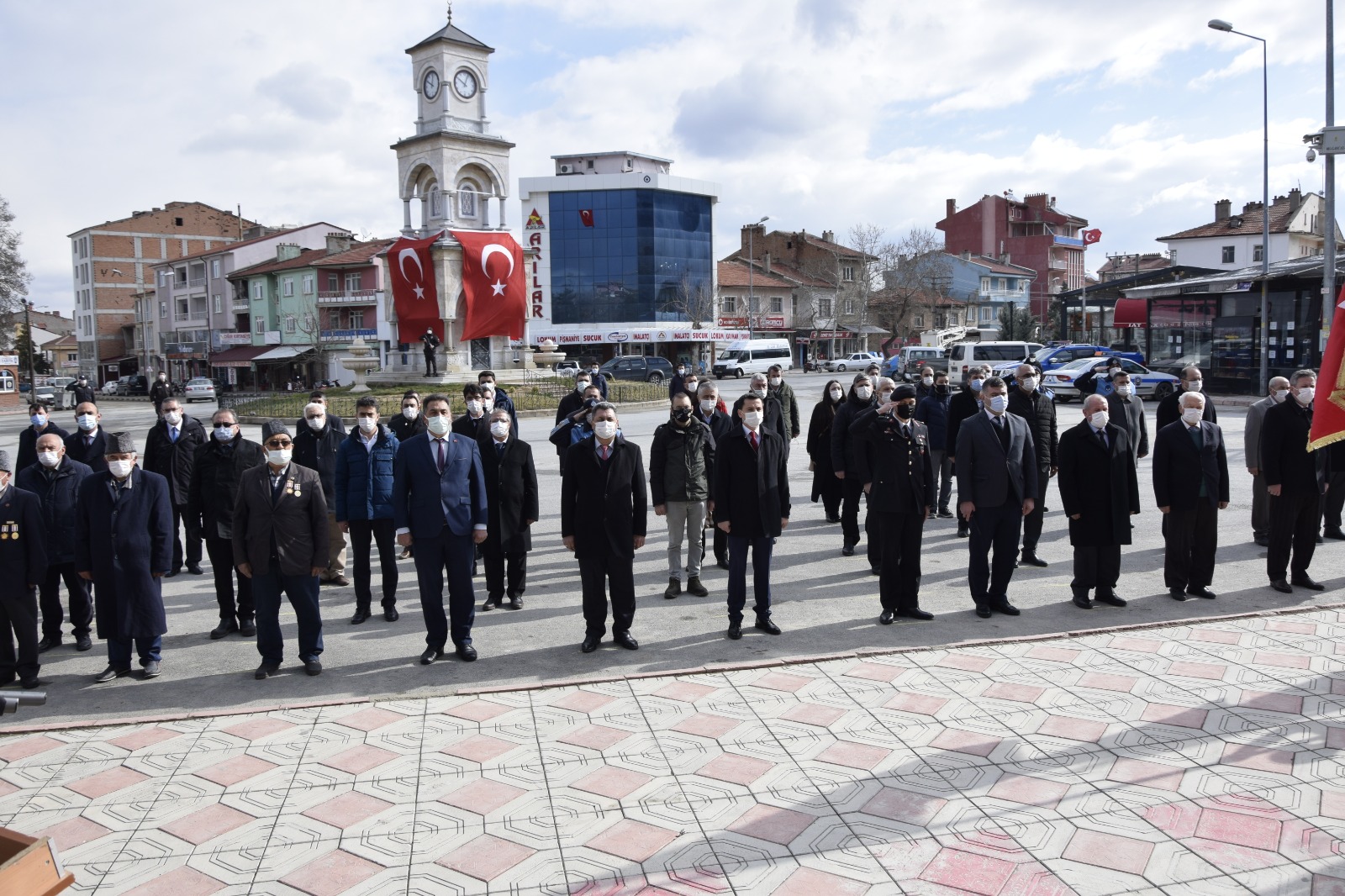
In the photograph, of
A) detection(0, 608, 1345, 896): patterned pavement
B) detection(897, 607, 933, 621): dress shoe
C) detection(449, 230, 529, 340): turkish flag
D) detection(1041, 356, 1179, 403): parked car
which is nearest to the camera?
detection(0, 608, 1345, 896): patterned pavement

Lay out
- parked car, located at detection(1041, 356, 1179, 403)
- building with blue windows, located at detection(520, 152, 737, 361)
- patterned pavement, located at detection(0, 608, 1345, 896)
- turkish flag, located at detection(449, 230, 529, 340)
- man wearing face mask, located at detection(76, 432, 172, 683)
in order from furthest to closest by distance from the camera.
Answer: building with blue windows, located at detection(520, 152, 737, 361)
turkish flag, located at detection(449, 230, 529, 340)
parked car, located at detection(1041, 356, 1179, 403)
man wearing face mask, located at detection(76, 432, 172, 683)
patterned pavement, located at detection(0, 608, 1345, 896)

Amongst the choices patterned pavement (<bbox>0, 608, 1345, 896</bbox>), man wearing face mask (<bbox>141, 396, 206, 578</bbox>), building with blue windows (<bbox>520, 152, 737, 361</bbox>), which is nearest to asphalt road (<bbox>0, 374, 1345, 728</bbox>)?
patterned pavement (<bbox>0, 608, 1345, 896</bbox>)

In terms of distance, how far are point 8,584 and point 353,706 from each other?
8.45ft

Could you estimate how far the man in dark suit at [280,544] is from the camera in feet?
21.3

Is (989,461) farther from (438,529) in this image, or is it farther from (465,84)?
(465,84)

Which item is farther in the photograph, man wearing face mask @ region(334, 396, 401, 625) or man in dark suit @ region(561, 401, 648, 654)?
man wearing face mask @ region(334, 396, 401, 625)

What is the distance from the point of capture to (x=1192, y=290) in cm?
3247

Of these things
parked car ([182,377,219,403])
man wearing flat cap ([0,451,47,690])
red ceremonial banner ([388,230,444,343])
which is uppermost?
red ceremonial banner ([388,230,444,343])

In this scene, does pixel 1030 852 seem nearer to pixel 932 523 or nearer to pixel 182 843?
pixel 182 843

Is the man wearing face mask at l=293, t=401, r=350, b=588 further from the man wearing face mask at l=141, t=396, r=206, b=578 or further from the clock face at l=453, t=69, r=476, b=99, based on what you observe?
the clock face at l=453, t=69, r=476, b=99

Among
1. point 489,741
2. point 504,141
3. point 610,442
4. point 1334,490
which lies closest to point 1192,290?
point 504,141

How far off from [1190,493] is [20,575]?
8.72 m

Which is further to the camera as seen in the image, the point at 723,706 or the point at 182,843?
the point at 723,706

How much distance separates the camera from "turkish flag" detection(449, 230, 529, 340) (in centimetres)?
3156
